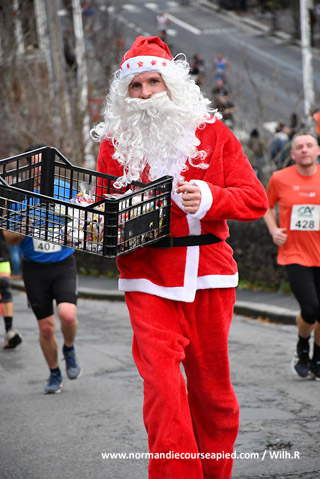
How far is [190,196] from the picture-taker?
4168mm

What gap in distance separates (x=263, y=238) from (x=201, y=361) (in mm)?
8936

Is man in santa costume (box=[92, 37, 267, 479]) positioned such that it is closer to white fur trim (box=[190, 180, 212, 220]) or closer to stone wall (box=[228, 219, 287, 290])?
white fur trim (box=[190, 180, 212, 220])

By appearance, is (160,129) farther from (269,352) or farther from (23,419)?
(269,352)

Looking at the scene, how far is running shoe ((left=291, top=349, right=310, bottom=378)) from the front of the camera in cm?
773

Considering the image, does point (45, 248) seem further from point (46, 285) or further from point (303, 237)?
point (303, 237)

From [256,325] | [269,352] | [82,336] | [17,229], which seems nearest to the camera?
[17,229]

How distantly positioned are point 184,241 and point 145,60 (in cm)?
94

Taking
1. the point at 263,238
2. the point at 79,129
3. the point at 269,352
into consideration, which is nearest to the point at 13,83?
the point at 79,129

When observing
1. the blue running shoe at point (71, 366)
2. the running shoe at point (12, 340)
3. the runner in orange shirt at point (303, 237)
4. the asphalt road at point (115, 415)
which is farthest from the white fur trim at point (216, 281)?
the running shoe at point (12, 340)

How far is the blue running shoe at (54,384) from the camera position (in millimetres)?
7508

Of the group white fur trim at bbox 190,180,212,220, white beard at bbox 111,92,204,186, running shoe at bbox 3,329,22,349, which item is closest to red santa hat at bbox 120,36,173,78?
white beard at bbox 111,92,204,186

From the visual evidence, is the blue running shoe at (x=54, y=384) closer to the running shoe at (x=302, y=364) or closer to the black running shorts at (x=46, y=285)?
the black running shorts at (x=46, y=285)

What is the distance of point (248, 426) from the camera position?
6.10 meters

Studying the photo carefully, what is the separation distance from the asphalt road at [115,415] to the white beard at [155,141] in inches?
70.7
